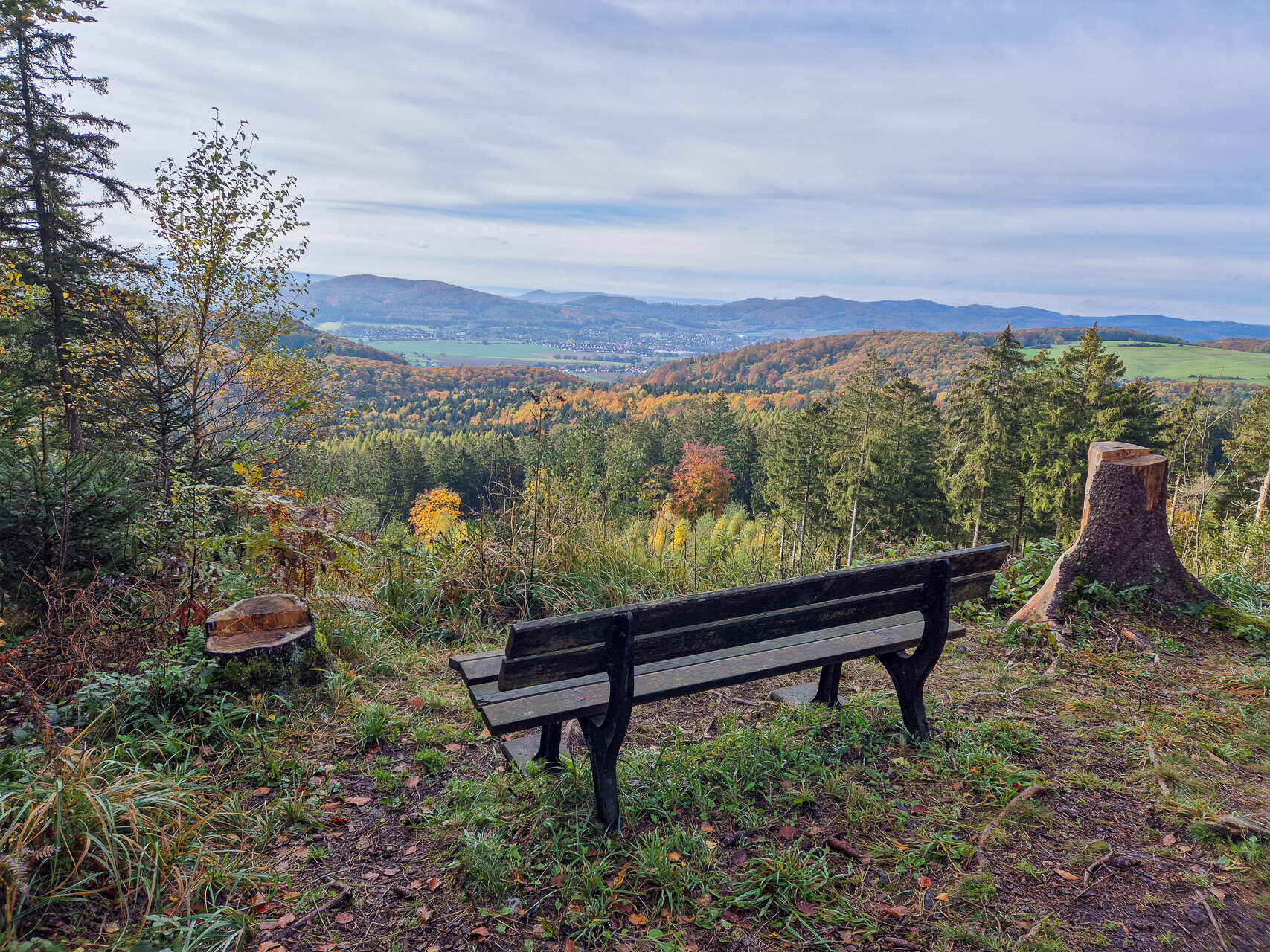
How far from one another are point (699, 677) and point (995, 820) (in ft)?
4.24

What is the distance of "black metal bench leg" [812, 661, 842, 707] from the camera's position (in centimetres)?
353

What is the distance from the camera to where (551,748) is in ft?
9.64

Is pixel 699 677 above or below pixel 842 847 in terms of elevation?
above

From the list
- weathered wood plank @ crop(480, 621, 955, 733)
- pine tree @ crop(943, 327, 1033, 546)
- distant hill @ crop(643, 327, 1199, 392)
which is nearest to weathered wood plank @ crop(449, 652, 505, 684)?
weathered wood plank @ crop(480, 621, 955, 733)

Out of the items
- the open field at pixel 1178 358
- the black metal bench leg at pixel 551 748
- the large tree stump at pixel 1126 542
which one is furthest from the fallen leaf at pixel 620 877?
the open field at pixel 1178 358

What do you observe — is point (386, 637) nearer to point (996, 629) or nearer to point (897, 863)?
point (897, 863)

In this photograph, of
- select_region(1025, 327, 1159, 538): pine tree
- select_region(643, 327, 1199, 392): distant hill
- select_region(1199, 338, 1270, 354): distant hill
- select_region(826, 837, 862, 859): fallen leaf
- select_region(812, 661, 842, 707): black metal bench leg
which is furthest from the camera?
select_region(643, 327, 1199, 392): distant hill

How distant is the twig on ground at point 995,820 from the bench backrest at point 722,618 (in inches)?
34.5

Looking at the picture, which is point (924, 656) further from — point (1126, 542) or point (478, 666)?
point (1126, 542)

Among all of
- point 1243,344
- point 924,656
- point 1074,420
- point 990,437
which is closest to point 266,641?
point 924,656

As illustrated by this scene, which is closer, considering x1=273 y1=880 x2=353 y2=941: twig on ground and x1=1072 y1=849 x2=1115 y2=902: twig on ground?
x1=273 y1=880 x2=353 y2=941: twig on ground

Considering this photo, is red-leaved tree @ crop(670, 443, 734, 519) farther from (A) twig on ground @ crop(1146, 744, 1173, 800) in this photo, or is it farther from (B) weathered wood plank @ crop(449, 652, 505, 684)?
(B) weathered wood plank @ crop(449, 652, 505, 684)

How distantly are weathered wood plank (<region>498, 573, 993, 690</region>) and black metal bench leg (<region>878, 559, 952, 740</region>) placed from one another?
0.32 ft

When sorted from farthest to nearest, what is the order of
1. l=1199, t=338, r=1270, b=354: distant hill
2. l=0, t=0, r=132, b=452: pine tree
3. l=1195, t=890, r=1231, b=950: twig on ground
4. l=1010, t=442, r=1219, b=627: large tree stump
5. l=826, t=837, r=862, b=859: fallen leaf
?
l=1199, t=338, r=1270, b=354: distant hill
l=0, t=0, r=132, b=452: pine tree
l=1010, t=442, r=1219, b=627: large tree stump
l=826, t=837, r=862, b=859: fallen leaf
l=1195, t=890, r=1231, b=950: twig on ground
